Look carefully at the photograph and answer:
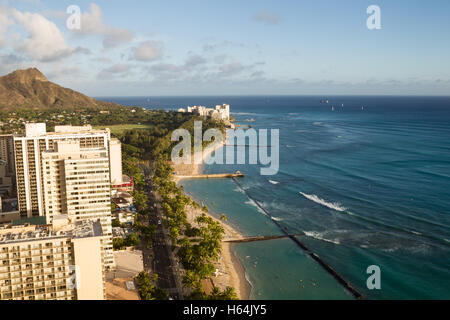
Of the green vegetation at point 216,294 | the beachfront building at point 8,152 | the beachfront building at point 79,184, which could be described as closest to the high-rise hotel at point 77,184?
the beachfront building at point 79,184

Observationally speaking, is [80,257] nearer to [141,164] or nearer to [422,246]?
[422,246]

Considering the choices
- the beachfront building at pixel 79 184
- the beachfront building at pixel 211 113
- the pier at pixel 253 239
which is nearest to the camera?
the beachfront building at pixel 79 184

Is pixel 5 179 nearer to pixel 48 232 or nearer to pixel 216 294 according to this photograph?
pixel 48 232

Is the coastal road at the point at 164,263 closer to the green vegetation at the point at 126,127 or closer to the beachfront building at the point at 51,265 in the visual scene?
the beachfront building at the point at 51,265

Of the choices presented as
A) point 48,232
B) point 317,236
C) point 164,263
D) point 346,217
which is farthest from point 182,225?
point 48,232

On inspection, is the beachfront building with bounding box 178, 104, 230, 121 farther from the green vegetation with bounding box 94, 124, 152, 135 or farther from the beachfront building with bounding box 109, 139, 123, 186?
the beachfront building with bounding box 109, 139, 123, 186

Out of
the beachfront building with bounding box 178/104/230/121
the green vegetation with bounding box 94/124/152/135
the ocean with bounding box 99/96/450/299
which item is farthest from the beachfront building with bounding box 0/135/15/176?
the beachfront building with bounding box 178/104/230/121
